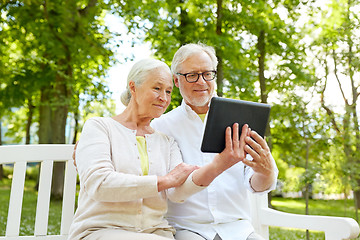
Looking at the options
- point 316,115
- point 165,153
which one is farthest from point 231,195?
point 316,115

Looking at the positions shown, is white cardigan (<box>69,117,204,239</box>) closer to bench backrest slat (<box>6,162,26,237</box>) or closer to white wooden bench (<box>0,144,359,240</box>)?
white wooden bench (<box>0,144,359,240</box>)

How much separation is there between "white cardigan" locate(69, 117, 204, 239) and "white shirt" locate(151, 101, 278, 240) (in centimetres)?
30

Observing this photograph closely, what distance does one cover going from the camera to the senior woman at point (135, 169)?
1.94 meters

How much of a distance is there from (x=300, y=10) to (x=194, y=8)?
119 inches

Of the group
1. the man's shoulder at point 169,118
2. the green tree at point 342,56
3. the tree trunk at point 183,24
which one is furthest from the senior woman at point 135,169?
the tree trunk at point 183,24

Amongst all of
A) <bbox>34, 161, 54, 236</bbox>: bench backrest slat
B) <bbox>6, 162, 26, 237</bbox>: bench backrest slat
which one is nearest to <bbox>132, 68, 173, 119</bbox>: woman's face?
<bbox>34, 161, 54, 236</bbox>: bench backrest slat

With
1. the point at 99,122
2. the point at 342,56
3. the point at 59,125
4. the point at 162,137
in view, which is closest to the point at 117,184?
the point at 99,122

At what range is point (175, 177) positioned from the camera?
6.86 ft

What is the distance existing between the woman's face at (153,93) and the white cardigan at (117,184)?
16 cm

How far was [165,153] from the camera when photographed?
7.73 ft

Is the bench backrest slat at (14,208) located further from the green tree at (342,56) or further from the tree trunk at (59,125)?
the tree trunk at (59,125)

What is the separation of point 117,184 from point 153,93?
61cm

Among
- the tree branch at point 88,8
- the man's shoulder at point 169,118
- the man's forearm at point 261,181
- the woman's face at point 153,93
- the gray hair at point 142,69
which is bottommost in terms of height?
the man's forearm at point 261,181

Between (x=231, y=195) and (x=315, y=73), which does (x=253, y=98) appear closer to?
(x=315, y=73)
